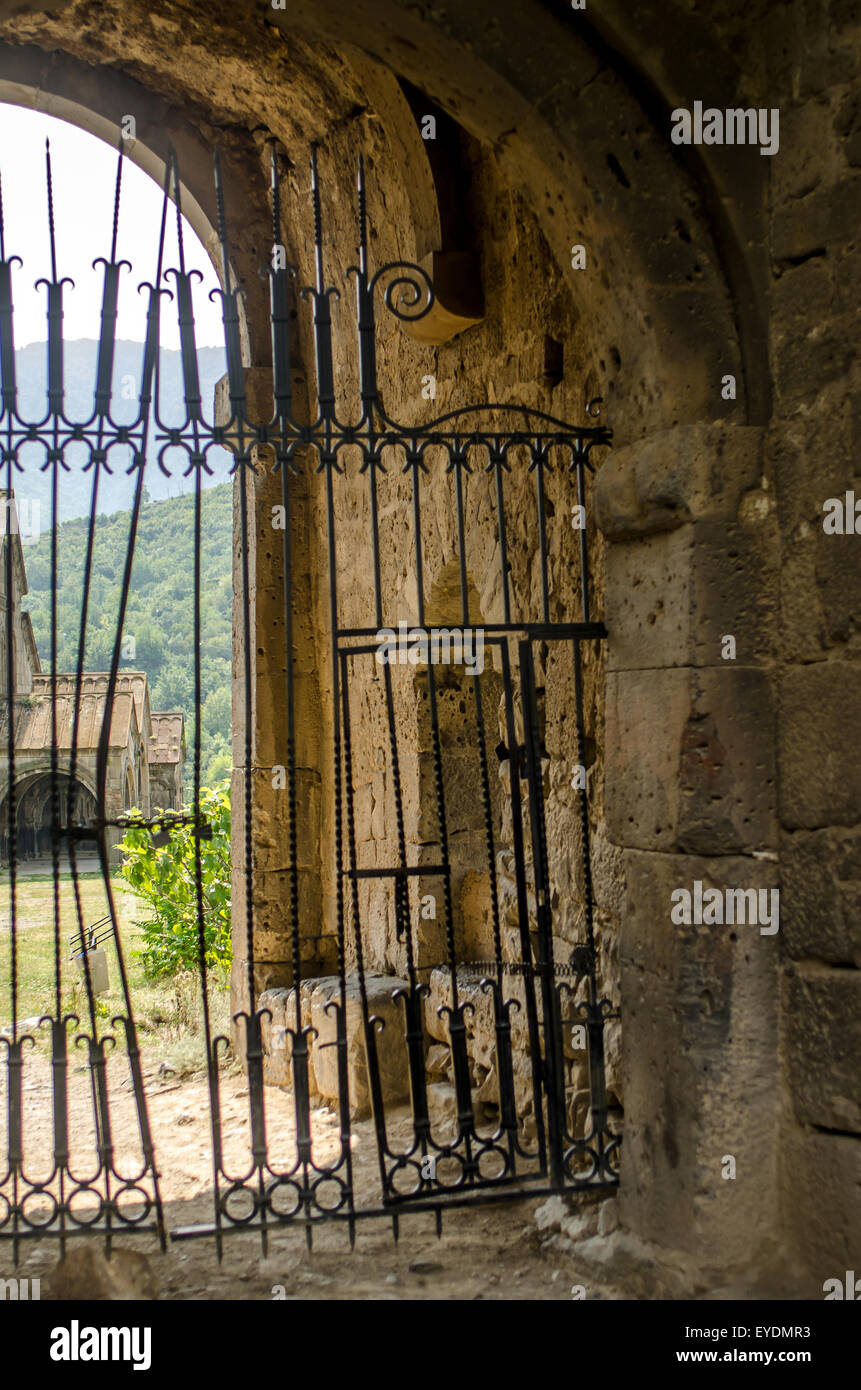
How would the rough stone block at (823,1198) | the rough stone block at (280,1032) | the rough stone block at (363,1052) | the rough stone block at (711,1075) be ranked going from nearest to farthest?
the rough stone block at (823,1198), the rough stone block at (711,1075), the rough stone block at (363,1052), the rough stone block at (280,1032)

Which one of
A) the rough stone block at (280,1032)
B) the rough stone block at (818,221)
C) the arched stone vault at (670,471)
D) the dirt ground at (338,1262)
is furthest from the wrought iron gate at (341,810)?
the rough stone block at (280,1032)

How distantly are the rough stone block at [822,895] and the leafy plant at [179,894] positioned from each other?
5.44 metres

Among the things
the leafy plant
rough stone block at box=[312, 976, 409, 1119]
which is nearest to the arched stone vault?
rough stone block at box=[312, 976, 409, 1119]

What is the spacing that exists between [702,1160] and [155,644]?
1950 inches

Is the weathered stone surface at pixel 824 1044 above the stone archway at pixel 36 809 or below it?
above

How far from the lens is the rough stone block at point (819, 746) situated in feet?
9.66

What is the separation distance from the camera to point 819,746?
9.92ft

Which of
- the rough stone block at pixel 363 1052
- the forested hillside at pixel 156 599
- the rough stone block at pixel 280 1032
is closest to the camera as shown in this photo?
the rough stone block at pixel 363 1052

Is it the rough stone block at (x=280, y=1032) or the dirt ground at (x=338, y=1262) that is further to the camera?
the rough stone block at (x=280, y=1032)

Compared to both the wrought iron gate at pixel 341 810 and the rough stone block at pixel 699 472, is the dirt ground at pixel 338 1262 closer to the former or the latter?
the wrought iron gate at pixel 341 810

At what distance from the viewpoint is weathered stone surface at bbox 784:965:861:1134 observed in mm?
2918

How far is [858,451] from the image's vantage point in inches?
115
